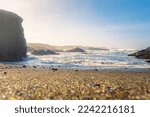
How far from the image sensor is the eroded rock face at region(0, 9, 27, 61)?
51.9m

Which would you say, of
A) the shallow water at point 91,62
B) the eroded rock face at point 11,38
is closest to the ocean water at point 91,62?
the shallow water at point 91,62

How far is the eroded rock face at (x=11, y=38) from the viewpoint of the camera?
51938 mm

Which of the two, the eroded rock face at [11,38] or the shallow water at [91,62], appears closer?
the shallow water at [91,62]

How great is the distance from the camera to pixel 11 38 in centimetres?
5494

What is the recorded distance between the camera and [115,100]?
28.7ft

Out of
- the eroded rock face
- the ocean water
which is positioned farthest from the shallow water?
the eroded rock face

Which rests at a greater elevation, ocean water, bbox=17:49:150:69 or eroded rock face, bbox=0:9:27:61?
eroded rock face, bbox=0:9:27:61

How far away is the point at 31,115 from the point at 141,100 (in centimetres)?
347

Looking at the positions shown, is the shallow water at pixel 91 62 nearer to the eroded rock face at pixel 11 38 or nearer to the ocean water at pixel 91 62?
the ocean water at pixel 91 62

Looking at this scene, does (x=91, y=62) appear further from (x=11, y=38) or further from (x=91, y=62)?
(x=11, y=38)

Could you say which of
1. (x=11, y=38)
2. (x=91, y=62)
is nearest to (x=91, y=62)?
(x=91, y=62)

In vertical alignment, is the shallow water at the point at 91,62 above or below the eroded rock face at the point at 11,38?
below

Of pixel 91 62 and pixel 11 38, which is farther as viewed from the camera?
pixel 11 38

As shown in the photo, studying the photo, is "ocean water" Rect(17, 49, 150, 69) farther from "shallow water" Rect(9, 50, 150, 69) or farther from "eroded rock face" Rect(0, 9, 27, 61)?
"eroded rock face" Rect(0, 9, 27, 61)
